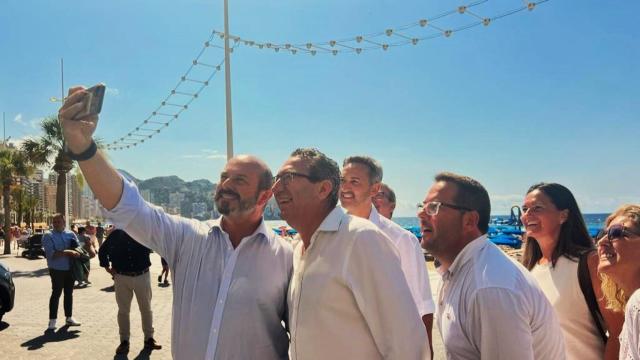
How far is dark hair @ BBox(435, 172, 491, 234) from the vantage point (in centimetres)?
240

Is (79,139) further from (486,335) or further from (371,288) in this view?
(486,335)

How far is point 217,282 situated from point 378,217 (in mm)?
1823

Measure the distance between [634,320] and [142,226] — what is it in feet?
7.98

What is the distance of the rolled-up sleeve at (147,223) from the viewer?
99.0 inches

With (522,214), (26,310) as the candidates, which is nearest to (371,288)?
(522,214)

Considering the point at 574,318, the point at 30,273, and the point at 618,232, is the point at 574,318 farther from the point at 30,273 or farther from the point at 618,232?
the point at 30,273

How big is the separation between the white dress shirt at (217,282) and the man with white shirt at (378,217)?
48.6 inches

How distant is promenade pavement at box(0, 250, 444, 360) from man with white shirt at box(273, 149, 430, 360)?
4814 millimetres

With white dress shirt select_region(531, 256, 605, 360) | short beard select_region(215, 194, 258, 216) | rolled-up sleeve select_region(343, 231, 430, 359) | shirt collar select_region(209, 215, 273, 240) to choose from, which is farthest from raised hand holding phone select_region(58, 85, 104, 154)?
white dress shirt select_region(531, 256, 605, 360)

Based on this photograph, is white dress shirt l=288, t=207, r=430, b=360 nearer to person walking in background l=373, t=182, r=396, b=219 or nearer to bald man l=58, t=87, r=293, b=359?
bald man l=58, t=87, r=293, b=359

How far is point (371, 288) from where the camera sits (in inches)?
81.7

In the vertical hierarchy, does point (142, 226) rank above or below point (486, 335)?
above

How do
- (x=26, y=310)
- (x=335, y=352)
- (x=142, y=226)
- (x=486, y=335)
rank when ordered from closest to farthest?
(x=486, y=335), (x=335, y=352), (x=142, y=226), (x=26, y=310)

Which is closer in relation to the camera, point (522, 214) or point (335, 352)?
point (335, 352)
